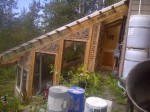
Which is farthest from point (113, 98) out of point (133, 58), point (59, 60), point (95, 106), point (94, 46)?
point (95, 106)

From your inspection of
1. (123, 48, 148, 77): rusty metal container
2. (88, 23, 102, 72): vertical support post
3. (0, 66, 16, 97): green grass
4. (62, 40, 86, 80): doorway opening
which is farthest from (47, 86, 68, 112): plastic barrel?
(0, 66, 16, 97): green grass

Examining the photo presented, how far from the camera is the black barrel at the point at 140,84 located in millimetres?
3029

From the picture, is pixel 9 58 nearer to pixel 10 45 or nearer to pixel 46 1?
pixel 10 45

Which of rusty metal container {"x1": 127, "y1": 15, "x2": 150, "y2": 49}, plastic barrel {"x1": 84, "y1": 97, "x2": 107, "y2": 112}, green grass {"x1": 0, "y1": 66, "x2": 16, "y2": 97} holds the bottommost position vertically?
green grass {"x1": 0, "y1": 66, "x2": 16, "y2": 97}

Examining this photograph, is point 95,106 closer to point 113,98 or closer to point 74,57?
point 113,98

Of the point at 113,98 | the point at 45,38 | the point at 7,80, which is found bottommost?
the point at 7,80

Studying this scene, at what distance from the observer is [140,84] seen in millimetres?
3307

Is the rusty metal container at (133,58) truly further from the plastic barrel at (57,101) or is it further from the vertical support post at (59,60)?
the vertical support post at (59,60)

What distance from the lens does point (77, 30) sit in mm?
9109

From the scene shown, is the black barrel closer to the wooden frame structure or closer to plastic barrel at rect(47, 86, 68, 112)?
plastic barrel at rect(47, 86, 68, 112)

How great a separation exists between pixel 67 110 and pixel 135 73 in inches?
44.3

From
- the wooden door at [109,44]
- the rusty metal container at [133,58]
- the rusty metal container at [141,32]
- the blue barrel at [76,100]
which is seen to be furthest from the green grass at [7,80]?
the blue barrel at [76,100]

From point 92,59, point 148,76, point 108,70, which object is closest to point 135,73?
point 148,76

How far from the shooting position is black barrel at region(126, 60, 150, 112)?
3029 millimetres
